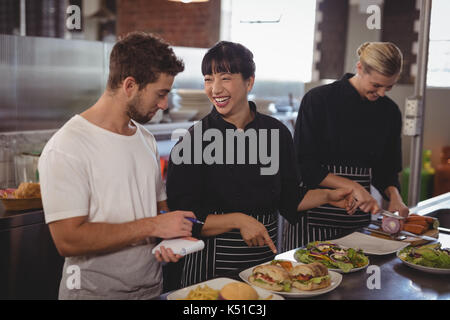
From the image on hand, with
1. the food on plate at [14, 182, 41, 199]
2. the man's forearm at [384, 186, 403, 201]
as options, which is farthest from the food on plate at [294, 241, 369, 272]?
the food on plate at [14, 182, 41, 199]

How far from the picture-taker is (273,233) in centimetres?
211

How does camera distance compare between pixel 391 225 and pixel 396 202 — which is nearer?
pixel 391 225

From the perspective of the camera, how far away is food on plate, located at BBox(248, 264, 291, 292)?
1.54m

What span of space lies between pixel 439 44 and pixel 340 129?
5.17 feet

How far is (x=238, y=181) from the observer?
1986 mm

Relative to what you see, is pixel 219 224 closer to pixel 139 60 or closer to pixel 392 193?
pixel 139 60

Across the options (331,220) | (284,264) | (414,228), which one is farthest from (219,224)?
(414,228)

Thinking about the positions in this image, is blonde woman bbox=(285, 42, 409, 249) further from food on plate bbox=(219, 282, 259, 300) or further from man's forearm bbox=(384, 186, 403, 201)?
food on plate bbox=(219, 282, 259, 300)

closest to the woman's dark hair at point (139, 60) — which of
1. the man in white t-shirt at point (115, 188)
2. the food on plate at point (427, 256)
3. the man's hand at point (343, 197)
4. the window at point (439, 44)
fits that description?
the man in white t-shirt at point (115, 188)

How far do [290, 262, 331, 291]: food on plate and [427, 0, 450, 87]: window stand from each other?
2.31m

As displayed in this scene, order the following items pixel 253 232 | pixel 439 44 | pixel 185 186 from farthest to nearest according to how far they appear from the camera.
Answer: pixel 439 44, pixel 185 186, pixel 253 232

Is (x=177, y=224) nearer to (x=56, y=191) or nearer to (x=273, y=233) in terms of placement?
(x=56, y=191)

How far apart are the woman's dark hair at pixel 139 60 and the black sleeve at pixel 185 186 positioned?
40cm

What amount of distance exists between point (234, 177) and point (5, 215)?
1154mm
